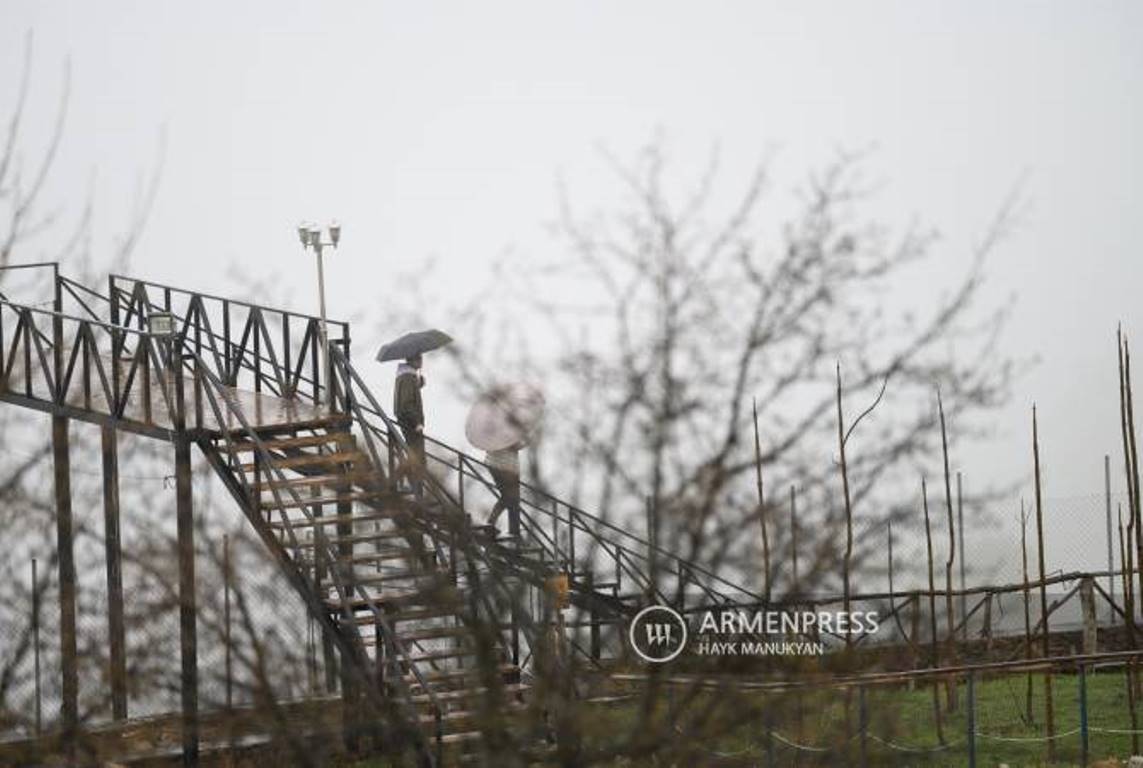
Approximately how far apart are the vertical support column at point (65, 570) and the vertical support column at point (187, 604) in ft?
2.80

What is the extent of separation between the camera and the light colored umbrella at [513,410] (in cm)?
605

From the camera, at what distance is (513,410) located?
6105 mm

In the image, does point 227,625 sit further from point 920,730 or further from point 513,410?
point 920,730

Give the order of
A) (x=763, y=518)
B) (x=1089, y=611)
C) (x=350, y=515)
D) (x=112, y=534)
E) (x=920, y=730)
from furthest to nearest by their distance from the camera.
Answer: (x=1089, y=611) → (x=920, y=730) → (x=112, y=534) → (x=350, y=515) → (x=763, y=518)

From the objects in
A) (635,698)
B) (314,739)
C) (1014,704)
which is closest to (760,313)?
(635,698)

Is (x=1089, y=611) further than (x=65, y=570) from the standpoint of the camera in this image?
Yes

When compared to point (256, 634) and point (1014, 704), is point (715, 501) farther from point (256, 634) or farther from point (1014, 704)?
point (1014, 704)

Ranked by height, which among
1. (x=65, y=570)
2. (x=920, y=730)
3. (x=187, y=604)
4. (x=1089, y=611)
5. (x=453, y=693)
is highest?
(x=65, y=570)

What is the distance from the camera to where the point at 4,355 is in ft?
62.0

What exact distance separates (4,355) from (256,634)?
13.0 m

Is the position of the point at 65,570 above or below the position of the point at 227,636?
above

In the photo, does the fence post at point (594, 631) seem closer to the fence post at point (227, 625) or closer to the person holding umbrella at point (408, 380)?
the fence post at point (227, 625)
